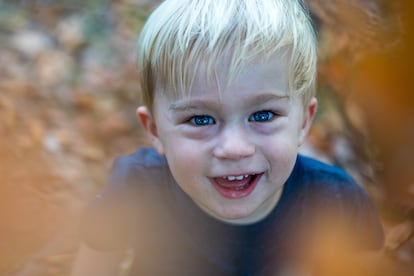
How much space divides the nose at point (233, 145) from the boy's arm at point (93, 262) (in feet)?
1.83

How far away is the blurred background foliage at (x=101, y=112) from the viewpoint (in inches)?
71.4

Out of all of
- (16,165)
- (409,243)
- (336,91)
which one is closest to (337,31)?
(336,91)

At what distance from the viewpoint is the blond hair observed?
1172mm

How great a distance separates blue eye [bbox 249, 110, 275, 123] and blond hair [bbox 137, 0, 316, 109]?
6 cm

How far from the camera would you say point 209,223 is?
4.85 feet

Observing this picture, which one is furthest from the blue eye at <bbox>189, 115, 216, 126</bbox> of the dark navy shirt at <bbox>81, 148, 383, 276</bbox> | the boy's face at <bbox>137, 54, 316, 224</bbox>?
the dark navy shirt at <bbox>81, 148, 383, 276</bbox>

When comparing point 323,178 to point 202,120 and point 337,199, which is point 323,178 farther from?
point 202,120

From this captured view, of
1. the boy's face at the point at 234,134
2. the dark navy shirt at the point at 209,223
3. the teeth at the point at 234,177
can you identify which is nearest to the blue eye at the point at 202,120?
the boy's face at the point at 234,134

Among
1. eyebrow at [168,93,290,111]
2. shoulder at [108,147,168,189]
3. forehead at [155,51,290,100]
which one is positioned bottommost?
shoulder at [108,147,168,189]

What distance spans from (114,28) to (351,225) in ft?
3.93

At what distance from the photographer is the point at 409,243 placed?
1.84 metres

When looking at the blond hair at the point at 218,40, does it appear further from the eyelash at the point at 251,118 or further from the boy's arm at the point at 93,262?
the boy's arm at the point at 93,262

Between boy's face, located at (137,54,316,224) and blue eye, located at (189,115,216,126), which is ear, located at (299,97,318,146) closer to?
boy's face, located at (137,54,316,224)

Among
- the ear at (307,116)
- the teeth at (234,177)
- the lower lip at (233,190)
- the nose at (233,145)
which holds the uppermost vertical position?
the nose at (233,145)
